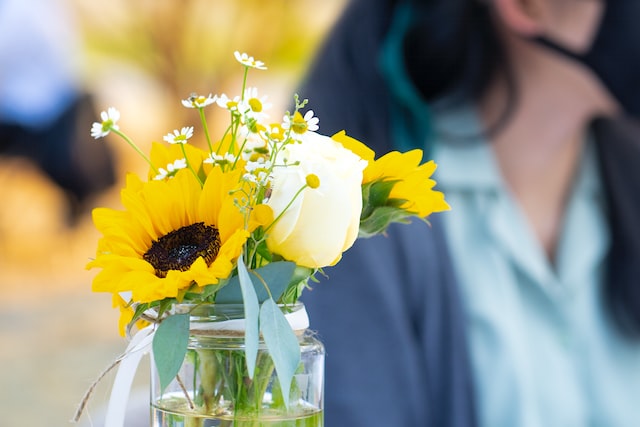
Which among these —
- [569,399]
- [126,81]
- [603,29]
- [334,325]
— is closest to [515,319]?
[569,399]

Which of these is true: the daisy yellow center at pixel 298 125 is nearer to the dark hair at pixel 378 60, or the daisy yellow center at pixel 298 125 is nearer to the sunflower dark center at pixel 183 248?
the sunflower dark center at pixel 183 248

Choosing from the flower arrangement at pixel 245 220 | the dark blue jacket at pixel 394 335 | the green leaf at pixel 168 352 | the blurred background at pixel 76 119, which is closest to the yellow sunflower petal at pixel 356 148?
the flower arrangement at pixel 245 220

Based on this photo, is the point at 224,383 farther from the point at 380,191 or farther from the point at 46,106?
the point at 46,106

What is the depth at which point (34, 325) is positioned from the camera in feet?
14.6

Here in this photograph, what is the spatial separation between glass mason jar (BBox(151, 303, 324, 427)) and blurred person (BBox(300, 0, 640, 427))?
26.2 inches

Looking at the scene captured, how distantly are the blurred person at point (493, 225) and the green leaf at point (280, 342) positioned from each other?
0.69 m

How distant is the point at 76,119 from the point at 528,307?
3.69 metres

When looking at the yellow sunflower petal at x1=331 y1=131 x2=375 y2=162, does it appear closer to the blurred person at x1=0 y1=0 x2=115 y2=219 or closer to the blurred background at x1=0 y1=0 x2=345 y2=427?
the blurred background at x1=0 y1=0 x2=345 y2=427

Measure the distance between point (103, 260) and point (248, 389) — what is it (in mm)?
88

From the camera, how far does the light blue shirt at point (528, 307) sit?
1.18 m

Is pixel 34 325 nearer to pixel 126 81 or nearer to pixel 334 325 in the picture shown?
pixel 126 81

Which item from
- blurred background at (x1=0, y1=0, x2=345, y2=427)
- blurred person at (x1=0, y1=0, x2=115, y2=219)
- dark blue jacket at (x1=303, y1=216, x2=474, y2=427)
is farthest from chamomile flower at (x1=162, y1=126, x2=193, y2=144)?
blurred person at (x1=0, y1=0, x2=115, y2=219)

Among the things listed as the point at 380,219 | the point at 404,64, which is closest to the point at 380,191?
the point at 380,219

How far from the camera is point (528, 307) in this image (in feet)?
4.10
